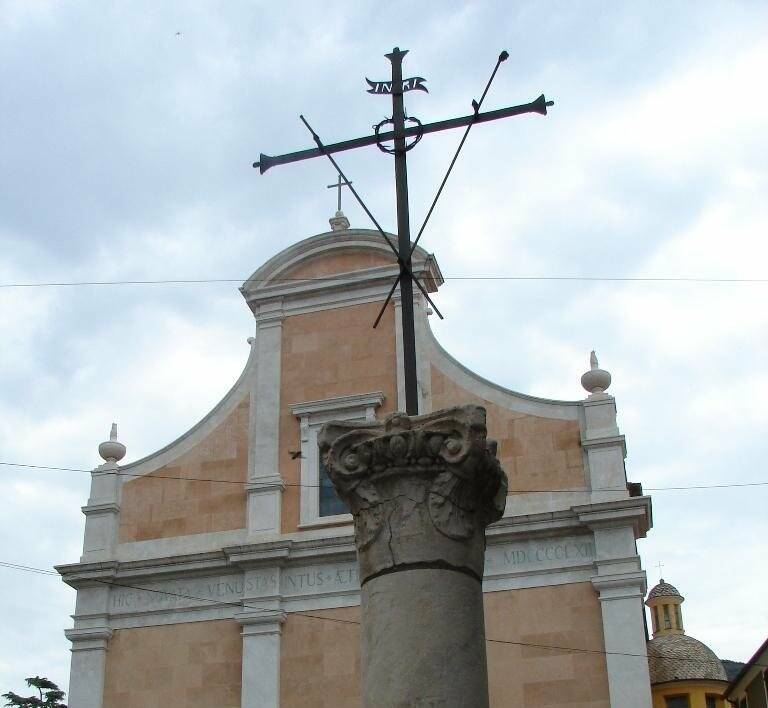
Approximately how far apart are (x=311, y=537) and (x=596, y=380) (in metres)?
5.44

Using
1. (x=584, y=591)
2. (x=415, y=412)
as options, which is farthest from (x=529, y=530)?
(x=415, y=412)

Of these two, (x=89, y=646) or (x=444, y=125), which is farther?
(x=89, y=646)

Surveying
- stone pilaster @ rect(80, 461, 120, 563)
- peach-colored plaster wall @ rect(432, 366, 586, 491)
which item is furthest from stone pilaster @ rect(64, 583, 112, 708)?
peach-colored plaster wall @ rect(432, 366, 586, 491)

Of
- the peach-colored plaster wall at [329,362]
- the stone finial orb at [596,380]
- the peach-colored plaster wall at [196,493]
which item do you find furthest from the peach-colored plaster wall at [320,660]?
the stone finial orb at [596,380]

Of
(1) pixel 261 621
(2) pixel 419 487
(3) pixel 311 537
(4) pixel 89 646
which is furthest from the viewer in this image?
(4) pixel 89 646

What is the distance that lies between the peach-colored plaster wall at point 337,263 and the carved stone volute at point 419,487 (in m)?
14.9

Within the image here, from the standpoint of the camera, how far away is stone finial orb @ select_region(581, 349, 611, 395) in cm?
2028

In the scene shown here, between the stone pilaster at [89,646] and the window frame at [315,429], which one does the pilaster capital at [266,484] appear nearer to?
the window frame at [315,429]

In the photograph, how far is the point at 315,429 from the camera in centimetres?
2142

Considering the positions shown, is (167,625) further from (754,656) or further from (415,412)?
(754,656)

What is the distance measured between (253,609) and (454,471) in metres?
13.5

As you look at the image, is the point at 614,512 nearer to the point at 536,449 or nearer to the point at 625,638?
the point at 536,449

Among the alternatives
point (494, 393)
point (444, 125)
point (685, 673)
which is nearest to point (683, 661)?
point (685, 673)

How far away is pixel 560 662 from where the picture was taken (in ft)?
60.8
